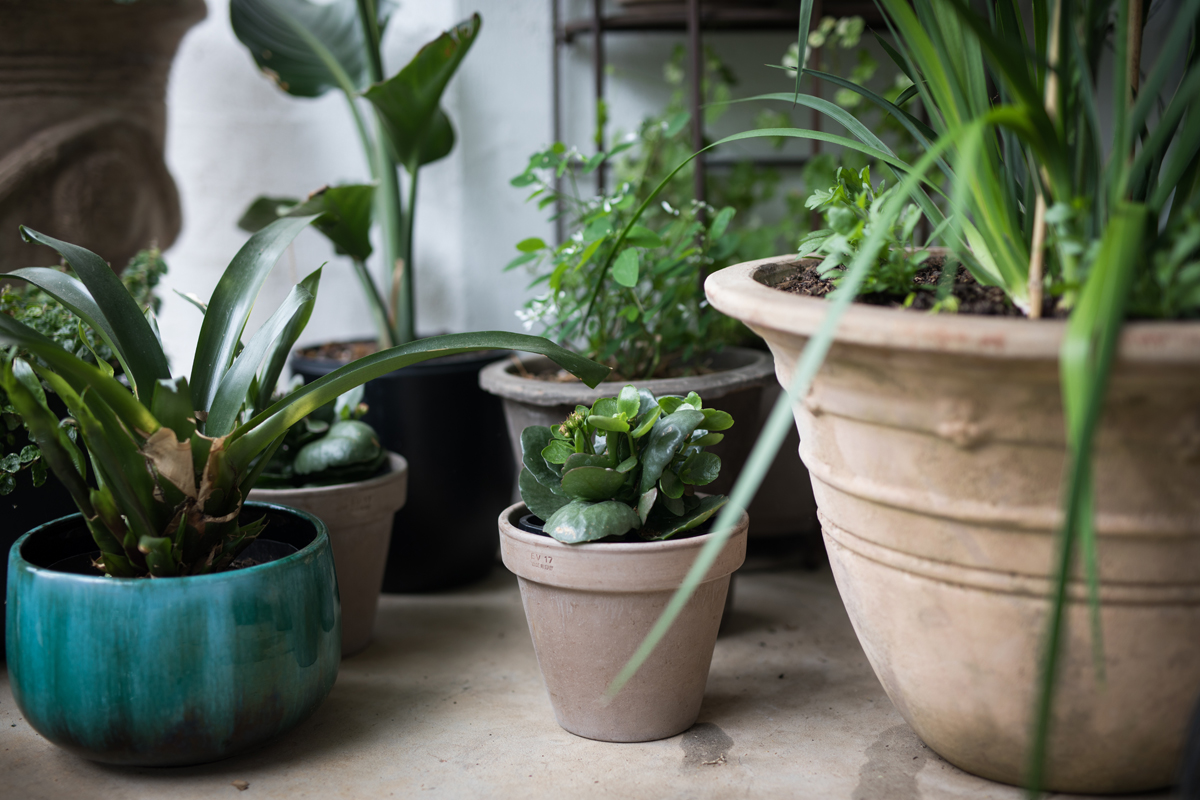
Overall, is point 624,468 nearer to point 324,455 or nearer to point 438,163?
point 324,455

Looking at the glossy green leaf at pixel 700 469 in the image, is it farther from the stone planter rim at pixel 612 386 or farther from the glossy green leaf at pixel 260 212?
the glossy green leaf at pixel 260 212

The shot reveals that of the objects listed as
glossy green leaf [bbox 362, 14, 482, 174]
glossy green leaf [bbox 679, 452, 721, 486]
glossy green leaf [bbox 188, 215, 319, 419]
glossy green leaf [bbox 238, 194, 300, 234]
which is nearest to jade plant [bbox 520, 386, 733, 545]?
glossy green leaf [bbox 679, 452, 721, 486]

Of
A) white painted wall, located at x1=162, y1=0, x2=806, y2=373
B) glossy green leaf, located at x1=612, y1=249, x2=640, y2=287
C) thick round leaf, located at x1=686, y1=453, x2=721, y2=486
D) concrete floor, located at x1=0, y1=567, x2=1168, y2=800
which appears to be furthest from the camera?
white painted wall, located at x1=162, y1=0, x2=806, y2=373

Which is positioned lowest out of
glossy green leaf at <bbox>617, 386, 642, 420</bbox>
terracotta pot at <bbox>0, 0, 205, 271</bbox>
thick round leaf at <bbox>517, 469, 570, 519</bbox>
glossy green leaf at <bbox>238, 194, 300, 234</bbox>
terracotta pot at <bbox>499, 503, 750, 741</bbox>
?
terracotta pot at <bbox>499, 503, 750, 741</bbox>

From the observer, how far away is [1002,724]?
0.97 metres

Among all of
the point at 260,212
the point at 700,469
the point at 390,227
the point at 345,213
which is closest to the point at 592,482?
the point at 700,469

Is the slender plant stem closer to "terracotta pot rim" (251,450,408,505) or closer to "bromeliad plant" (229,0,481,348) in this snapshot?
"bromeliad plant" (229,0,481,348)

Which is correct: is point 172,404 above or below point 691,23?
below

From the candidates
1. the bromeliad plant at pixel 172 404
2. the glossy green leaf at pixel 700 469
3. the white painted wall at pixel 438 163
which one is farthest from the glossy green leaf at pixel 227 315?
the white painted wall at pixel 438 163

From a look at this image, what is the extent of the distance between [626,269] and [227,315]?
1.74 feet

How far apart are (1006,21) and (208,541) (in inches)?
41.5

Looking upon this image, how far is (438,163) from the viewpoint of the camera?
206cm

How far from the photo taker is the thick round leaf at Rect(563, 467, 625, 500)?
3.68ft

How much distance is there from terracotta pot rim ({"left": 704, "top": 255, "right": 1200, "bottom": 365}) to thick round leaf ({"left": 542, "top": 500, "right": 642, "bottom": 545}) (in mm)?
303
